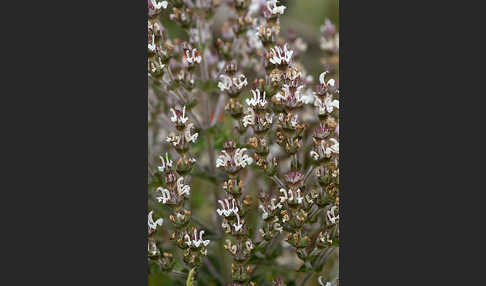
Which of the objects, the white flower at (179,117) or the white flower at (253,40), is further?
the white flower at (253,40)

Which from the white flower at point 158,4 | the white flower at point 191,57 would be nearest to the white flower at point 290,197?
the white flower at point 191,57

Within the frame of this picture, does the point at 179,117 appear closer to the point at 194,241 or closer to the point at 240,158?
the point at 240,158

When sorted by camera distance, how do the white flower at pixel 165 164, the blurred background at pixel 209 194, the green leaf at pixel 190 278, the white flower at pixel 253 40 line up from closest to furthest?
the green leaf at pixel 190 278, the white flower at pixel 165 164, the blurred background at pixel 209 194, the white flower at pixel 253 40

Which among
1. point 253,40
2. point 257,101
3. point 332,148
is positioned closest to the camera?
point 257,101

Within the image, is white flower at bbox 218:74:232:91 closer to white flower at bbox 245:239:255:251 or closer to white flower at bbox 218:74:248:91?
white flower at bbox 218:74:248:91

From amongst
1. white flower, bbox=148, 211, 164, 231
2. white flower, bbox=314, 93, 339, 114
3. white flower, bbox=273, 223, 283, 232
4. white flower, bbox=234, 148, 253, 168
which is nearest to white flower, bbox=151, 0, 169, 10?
white flower, bbox=234, 148, 253, 168

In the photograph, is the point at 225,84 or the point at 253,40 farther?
the point at 253,40

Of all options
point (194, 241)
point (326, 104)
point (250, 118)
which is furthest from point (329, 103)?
point (194, 241)

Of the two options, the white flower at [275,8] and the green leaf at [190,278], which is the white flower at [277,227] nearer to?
the green leaf at [190,278]
